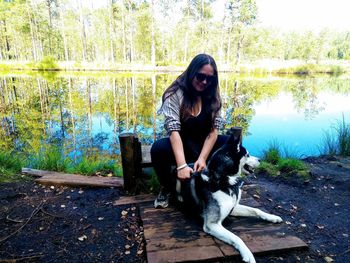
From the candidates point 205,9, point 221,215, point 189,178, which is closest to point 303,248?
point 221,215

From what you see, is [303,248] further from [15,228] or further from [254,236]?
[15,228]

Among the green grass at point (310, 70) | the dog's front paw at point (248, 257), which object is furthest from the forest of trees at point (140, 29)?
the dog's front paw at point (248, 257)

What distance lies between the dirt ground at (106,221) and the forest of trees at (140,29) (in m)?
31.4

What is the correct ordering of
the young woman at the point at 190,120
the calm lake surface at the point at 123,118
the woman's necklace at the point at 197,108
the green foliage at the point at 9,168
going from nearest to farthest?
1. the young woman at the point at 190,120
2. the woman's necklace at the point at 197,108
3. the green foliage at the point at 9,168
4. the calm lake surface at the point at 123,118

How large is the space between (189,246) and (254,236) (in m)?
0.73

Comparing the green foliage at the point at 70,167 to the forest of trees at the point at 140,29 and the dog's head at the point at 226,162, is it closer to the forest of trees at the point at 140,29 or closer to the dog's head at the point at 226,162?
the dog's head at the point at 226,162

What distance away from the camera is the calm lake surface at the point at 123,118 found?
7320 millimetres

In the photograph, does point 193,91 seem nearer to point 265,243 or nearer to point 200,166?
point 200,166

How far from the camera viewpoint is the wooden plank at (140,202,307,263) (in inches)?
89.8

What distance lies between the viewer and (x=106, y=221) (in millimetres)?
3023

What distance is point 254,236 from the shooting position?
2.58m

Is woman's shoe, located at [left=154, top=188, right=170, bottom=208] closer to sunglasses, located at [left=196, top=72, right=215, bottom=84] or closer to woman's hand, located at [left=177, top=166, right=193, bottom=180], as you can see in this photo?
woman's hand, located at [left=177, top=166, right=193, bottom=180]

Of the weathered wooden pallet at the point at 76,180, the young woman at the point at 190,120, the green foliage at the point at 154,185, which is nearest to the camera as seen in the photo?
the young woman at the point at 190,120

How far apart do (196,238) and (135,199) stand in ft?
4.22
